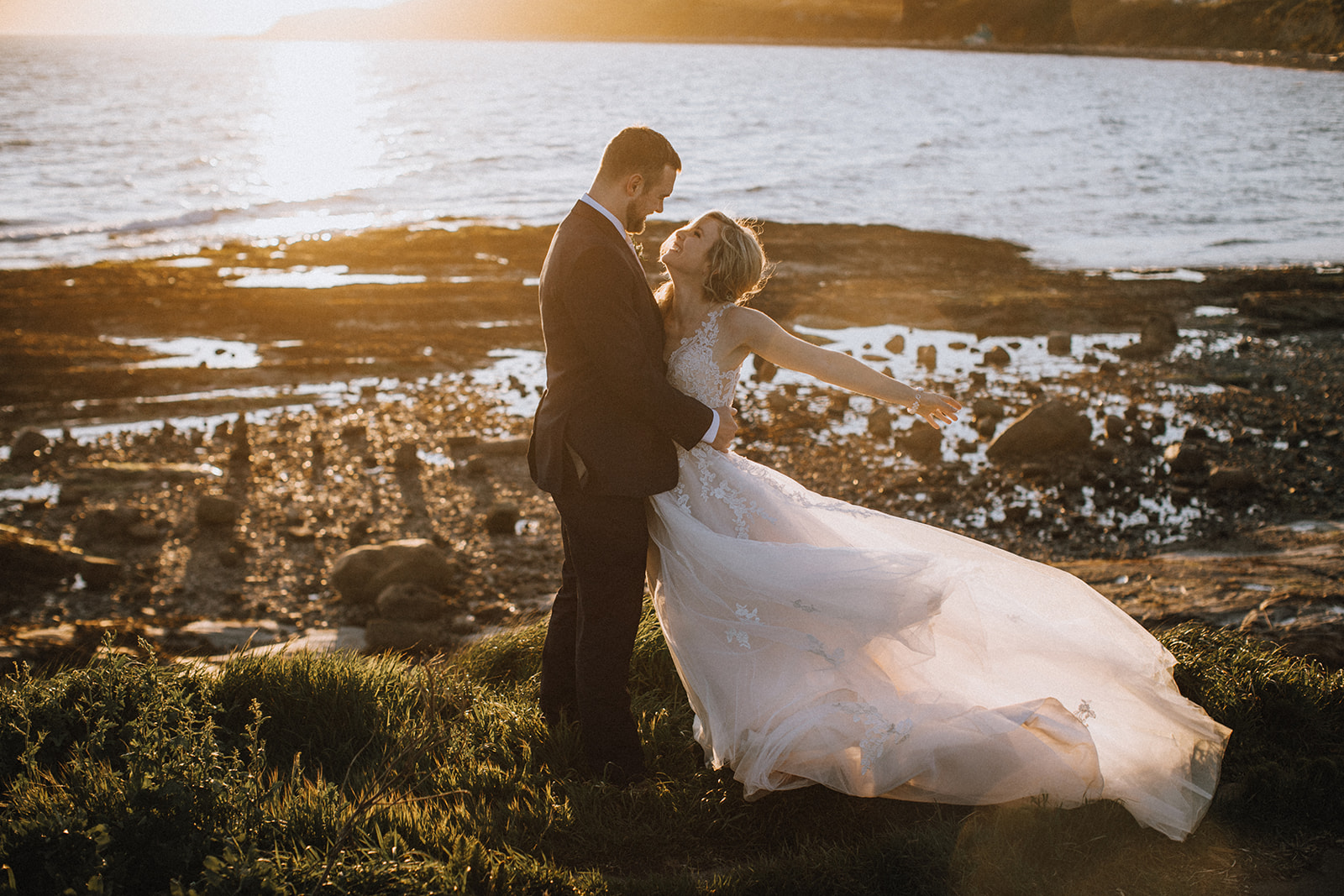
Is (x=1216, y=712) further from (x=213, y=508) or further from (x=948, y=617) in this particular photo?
(x=213, y=508)

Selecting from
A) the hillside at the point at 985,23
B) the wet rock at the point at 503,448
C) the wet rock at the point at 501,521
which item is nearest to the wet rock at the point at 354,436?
the wet rock at the point at 503,448

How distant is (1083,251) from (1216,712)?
2135cm

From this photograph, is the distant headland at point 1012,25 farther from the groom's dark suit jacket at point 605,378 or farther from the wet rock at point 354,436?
the groom's dark suit jacket at point 605,378

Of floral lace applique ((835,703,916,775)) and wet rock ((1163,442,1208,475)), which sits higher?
floral lace applique ((835,703,916,775))

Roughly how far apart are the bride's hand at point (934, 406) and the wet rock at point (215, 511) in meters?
6.90

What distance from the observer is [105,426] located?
11.0m

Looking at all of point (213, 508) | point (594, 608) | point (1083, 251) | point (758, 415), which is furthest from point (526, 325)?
point (1083, 251)

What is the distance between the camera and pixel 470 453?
10.1 meters

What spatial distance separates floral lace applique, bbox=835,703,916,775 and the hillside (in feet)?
332

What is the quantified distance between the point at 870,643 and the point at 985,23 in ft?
457

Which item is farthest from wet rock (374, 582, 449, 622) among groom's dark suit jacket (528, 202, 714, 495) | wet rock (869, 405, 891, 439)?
wet rock (869, 405, 891, 439)

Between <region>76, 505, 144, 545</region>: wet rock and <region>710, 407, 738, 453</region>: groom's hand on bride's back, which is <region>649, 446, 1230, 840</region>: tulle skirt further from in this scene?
<region>76, 505, 144, 545</region>: wet rock

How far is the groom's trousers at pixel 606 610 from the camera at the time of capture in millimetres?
3764

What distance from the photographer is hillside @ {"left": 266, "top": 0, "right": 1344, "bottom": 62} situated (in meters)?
89.6
